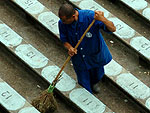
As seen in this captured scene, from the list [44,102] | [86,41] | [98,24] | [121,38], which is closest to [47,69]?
[44,102]

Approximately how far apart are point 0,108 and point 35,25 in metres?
1.68

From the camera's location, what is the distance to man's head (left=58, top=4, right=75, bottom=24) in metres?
6.81

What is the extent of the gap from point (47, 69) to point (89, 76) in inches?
25.6

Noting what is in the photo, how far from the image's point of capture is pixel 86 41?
7.24 meters

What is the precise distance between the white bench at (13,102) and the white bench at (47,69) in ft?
1.73

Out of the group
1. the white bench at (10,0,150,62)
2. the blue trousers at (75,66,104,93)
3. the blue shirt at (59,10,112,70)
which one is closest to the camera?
the blue shirt at (59,10,112,70)

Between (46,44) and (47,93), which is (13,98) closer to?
(47,93)

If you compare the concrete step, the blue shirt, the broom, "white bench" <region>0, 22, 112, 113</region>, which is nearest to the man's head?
the blue shirt

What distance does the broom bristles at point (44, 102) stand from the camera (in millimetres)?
7629

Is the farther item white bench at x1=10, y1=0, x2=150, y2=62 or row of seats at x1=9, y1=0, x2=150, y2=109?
white bench at x1=10, y1=0, x2=150, y2=62

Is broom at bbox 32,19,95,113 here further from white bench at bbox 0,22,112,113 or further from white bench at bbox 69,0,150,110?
white bench at bbox 69,0,150,110

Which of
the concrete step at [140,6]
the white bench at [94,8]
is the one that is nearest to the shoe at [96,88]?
the white bench at [94,8]

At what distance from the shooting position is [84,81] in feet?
25.7

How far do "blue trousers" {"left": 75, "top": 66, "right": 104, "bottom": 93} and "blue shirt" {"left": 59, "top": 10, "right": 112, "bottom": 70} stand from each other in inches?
5.9
